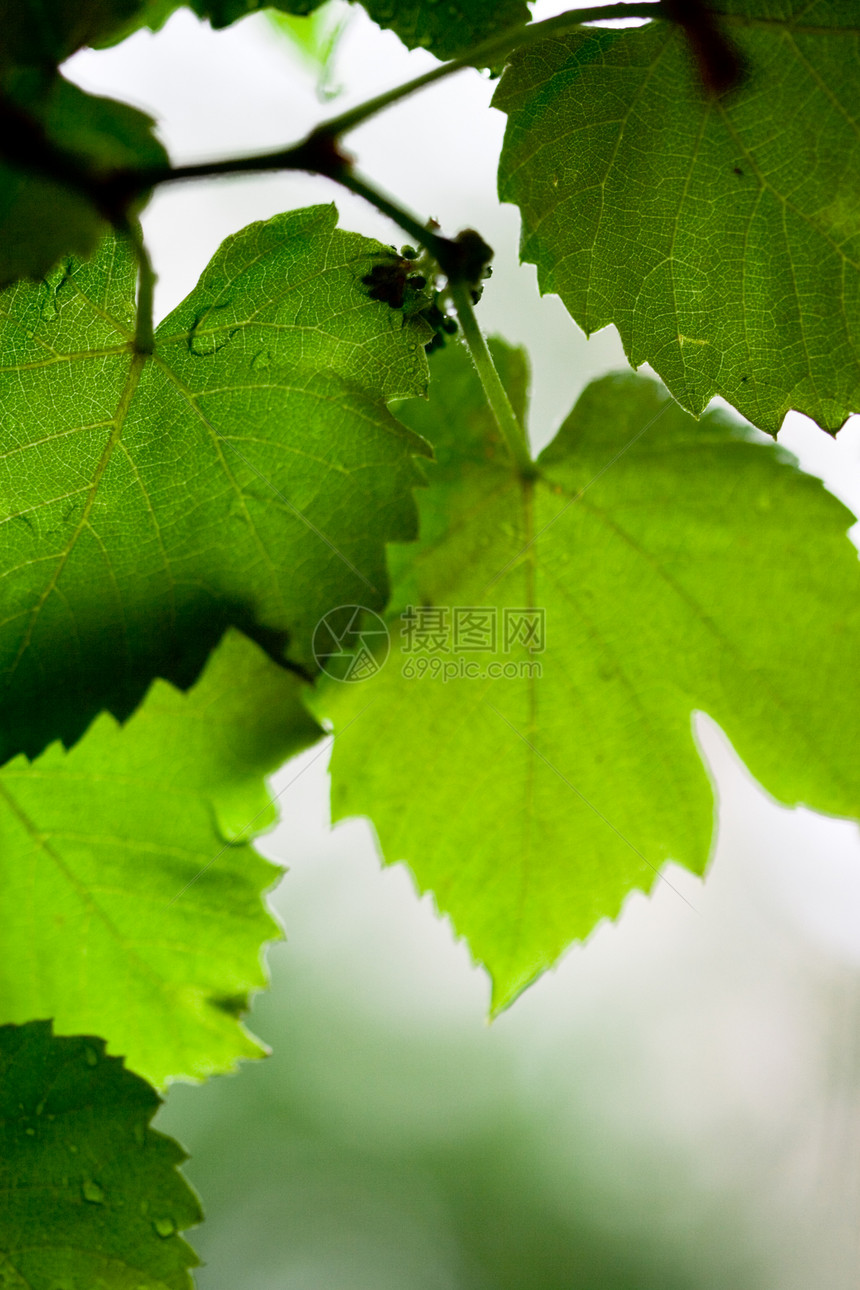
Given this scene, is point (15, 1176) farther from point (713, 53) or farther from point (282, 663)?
point (713, 53)

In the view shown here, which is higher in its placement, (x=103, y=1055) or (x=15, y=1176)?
(x=103, y=1055)

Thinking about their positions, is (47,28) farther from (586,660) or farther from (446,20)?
(586,660)

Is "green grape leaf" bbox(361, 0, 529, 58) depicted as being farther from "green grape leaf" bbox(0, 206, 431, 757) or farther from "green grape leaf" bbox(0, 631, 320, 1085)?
"green grape leaf" bbox(0, 631, 320, 1085)

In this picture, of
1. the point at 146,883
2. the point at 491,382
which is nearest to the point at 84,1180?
the point at 146,883

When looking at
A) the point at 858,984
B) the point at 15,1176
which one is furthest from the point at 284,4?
the point at 858,984

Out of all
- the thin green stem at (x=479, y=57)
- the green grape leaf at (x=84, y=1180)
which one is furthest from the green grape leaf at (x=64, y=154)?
the green grape leaf at (x=84, y=1180)

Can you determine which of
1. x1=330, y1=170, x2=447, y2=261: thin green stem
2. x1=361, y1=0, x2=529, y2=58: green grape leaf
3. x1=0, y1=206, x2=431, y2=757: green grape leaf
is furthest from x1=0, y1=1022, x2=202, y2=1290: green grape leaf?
x1=361, y1=0, x2=529, y2=58: green grape leaf
